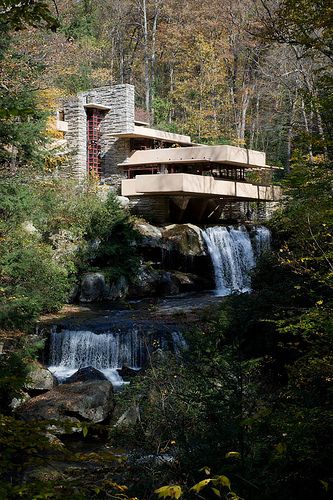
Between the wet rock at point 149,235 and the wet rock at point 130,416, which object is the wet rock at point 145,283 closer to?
the wet rock at point 149,235

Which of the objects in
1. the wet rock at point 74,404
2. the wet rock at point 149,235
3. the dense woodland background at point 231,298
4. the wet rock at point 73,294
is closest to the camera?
the dense woodland background at point 231,298

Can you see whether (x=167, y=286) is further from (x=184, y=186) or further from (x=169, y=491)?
(x=169, y=491)

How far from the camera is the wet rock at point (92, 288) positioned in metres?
17.8

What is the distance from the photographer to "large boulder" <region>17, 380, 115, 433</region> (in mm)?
10195

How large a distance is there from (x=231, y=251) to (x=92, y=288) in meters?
5.44

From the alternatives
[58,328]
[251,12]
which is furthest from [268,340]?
[251,12]

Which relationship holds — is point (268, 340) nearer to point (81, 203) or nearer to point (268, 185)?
point (81, 203)

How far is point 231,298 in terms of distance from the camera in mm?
12320

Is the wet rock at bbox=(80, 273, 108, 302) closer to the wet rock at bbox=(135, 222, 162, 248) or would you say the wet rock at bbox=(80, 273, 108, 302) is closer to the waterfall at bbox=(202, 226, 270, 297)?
the wet rock at bbox=(135, 222, 162, 248)

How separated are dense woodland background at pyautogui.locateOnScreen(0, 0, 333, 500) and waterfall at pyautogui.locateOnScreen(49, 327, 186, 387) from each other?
103cm

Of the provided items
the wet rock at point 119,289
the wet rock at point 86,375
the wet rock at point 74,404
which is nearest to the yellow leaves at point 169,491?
the wet rock at point 74,404

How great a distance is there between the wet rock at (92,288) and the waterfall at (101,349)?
4091 mm

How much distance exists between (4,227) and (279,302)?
25.2 feet

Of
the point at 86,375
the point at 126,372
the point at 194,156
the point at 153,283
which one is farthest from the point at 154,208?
the point at 86,375
